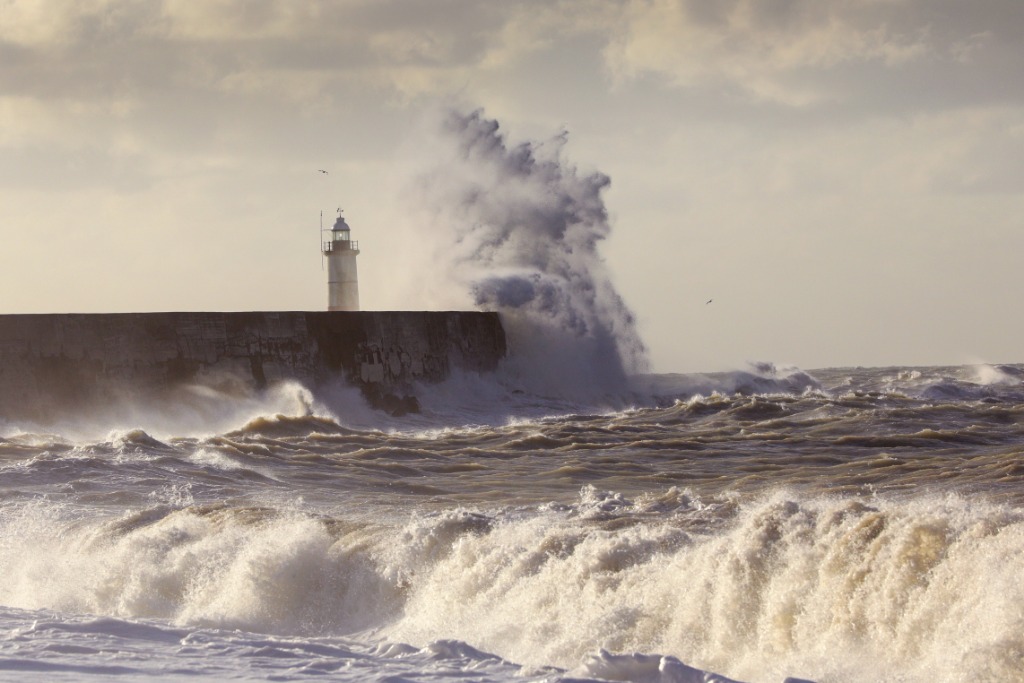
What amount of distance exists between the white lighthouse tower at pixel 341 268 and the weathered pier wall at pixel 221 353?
4.36 meters

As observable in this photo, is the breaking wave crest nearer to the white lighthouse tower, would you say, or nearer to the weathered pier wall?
the weathered pier wall

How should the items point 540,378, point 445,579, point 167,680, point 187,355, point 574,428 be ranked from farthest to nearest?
1. point 540,378
2. point 187,355
3. point 574,428
4. point 445,579
5. point 167,680

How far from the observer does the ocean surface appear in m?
4.44

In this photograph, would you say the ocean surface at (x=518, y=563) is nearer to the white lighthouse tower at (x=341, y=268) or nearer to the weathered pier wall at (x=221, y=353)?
the weathered pier wall at (x=221, y=353)

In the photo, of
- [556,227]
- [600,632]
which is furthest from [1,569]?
[556,227]

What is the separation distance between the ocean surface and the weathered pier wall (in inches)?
105

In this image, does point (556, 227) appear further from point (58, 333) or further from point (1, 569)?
point (1, 569)

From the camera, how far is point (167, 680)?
13.3ft

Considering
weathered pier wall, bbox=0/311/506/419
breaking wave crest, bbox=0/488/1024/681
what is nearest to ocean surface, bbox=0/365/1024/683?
breaking wave crest, bbox=0/488/1024/681

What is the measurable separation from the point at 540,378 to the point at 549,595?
1436 cm

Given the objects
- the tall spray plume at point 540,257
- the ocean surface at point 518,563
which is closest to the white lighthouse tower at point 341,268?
the tall spray plume at point 540,257

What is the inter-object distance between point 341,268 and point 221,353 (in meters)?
8.06

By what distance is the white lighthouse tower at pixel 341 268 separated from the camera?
22.7 metres

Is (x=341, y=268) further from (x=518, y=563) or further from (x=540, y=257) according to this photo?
(x=518, y=563)
